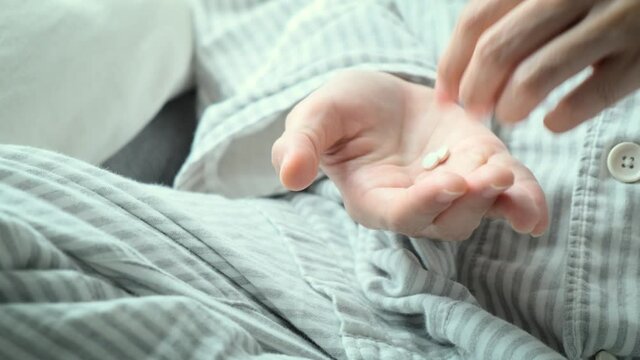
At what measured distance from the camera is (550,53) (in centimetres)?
35

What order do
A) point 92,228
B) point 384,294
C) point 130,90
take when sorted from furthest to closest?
point 130,90, point 384,294, point 92,228

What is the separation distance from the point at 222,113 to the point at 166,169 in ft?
0.33

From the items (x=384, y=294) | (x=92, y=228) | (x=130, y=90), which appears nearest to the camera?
(x=92, y=228)

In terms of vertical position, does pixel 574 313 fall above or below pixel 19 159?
below

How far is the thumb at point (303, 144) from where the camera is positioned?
387mm

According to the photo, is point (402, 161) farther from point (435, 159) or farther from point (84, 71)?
point (84, 71)

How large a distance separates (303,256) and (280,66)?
0.79 ft

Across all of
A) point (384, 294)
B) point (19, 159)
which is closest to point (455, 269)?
point (384, 294)

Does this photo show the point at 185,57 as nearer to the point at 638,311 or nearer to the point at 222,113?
the point at 222,113

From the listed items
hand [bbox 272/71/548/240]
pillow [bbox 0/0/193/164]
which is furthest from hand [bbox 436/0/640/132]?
pillow [bbox 0/0/193/164]

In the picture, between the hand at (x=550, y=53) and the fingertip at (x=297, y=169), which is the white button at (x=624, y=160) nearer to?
the hand at (x=550, y=53)

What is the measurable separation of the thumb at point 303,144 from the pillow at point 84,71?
216 mm

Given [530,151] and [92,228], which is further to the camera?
[530,151]

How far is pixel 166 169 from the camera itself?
2.23ft
